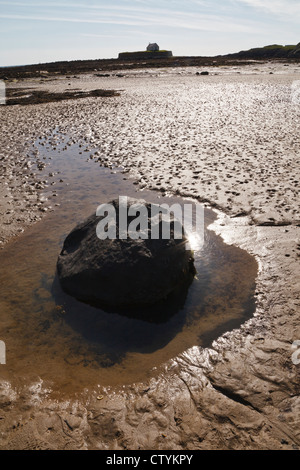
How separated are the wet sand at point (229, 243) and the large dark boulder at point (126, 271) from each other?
3.44 feet

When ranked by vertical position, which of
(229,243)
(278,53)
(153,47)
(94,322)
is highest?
(153,47)

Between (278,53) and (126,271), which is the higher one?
(278,53)

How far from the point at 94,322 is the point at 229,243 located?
3022 millimetres

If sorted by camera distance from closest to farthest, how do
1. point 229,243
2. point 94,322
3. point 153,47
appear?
point 94,322
point 229,243
point 153,47

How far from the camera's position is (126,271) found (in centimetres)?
438

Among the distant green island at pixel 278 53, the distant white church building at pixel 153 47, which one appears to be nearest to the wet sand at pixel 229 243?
the distant green island at pixel 278 53

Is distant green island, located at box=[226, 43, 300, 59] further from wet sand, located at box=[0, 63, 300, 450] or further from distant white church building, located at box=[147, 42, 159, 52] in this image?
wet sand, located at box=[0, 63, 300, 450]

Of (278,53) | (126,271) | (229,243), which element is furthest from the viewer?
(278,53)

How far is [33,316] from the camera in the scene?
174 inches

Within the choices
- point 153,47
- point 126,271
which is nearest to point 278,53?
point 153,47

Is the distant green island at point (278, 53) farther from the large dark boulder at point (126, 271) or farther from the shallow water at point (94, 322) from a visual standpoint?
the large dark boulder at point (126, 271)

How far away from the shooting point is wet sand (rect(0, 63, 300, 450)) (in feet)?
9.79

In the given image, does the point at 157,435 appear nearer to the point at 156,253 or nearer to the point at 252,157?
the point at 156,253

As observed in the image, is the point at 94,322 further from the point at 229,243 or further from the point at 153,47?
the point at 153,47
